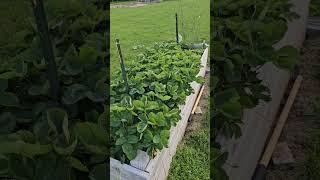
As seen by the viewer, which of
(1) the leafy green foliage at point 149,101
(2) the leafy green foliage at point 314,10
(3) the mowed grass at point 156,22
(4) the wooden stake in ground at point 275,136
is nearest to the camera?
(1) the leafy green foliage at point 149,101

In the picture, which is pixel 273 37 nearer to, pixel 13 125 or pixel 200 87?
pixel 13 125

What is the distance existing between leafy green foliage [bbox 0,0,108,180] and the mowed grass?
2391 mm

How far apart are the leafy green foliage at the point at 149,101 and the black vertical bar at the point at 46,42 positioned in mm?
1041

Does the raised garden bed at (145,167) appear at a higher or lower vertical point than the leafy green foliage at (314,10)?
lower

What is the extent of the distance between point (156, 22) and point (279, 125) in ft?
7.28

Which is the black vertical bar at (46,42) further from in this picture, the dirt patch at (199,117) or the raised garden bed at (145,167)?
the dirt patch at (199,117)

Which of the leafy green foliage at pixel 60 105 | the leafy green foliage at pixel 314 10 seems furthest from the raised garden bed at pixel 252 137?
the leafy green foliage at pixel 314 10

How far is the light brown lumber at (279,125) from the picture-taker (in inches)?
132

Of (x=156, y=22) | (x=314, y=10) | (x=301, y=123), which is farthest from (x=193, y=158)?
(x=314, y=10)

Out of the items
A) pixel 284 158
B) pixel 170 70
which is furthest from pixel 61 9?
pixel 284 158

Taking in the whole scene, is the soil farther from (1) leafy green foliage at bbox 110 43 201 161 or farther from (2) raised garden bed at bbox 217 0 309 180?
(1) leafy green foliage at bbox 110 43 201 161

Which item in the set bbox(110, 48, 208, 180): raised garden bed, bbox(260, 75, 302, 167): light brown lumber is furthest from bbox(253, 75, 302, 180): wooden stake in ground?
bbox(110, 48, 208, 180): raised garden bed

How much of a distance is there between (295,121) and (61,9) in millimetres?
3281

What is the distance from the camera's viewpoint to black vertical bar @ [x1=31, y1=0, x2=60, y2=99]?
0.98 meters
